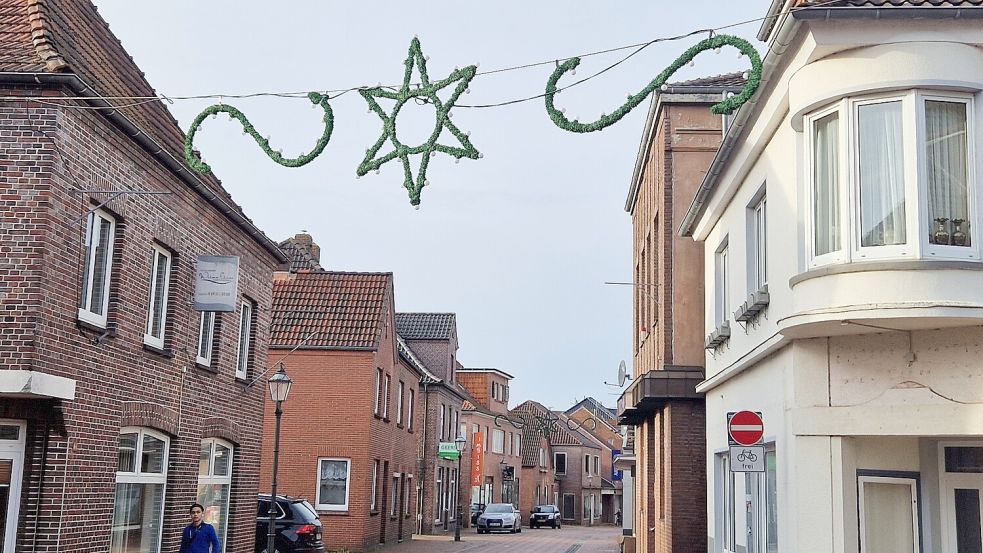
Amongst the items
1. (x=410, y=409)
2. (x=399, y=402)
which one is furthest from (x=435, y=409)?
(x=399, y=402)

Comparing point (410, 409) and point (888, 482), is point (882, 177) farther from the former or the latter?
point (410, 409)

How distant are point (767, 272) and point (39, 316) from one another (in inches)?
324

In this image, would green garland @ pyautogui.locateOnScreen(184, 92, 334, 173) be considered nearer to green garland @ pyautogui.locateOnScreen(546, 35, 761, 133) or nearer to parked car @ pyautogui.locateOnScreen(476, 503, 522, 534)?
green garland @ pyautogui.locateOnScreen(546, 35, 761, 133)

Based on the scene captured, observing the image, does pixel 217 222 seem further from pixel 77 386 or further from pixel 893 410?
pixel 893 410

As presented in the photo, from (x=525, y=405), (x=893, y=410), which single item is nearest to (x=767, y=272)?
(x=893, y=410)

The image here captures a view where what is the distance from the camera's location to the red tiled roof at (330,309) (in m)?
32.2

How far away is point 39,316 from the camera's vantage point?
36.7 feet

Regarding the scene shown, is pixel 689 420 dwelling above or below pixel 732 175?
below

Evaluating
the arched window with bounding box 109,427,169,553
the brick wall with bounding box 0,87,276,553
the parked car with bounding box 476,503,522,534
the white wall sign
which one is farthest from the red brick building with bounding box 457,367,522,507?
the white wall sign

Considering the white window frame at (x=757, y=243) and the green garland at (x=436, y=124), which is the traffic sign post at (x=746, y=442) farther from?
the green garland at (x=436, y=124)

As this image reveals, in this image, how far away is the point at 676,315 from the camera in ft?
63.1

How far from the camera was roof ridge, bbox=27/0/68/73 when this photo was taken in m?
11.7

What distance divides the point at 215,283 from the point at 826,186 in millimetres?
9546

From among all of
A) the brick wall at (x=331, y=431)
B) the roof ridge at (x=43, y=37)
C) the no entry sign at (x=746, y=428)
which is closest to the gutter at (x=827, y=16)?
the no entry sign at (x=746, y=428)
